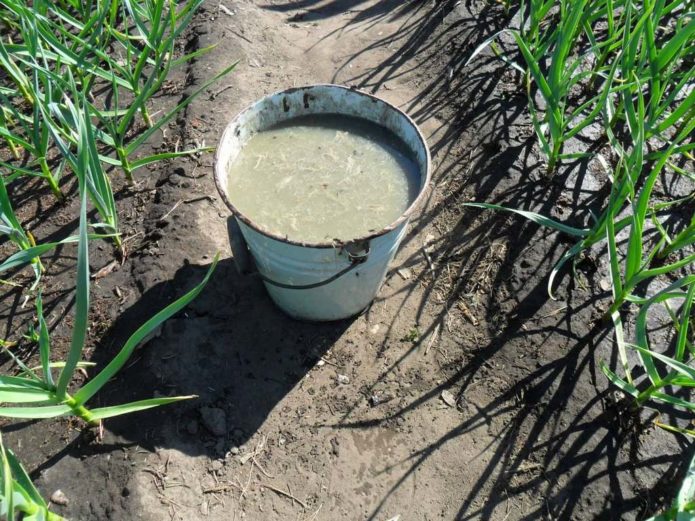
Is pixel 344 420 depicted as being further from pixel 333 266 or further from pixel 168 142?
pixel 168 142

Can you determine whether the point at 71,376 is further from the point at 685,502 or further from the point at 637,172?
the point at 637,172

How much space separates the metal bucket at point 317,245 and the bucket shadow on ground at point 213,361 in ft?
0.38

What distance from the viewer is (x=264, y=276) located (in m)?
1.75

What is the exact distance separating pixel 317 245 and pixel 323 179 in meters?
0.38

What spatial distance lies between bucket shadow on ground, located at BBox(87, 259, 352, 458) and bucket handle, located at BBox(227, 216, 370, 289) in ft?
0.84

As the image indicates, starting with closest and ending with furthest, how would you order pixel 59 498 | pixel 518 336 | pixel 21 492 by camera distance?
pixel 21 492, pixel 59 498, pixel 518 336

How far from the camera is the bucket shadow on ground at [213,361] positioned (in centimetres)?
175

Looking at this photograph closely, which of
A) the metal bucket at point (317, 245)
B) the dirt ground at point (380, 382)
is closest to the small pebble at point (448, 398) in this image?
the dirt ground at point (380, 382)

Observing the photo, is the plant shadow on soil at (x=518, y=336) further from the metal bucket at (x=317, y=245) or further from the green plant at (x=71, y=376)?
the green plant at (x=71, y=376)

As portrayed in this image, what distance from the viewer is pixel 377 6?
3510 millimetres

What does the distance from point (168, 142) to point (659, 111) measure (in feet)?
6.93

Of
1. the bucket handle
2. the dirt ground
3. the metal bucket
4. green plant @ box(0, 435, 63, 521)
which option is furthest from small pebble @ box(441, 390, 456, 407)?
green plant @ box(0, 435, 63, 521)

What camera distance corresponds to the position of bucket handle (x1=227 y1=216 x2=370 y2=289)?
1.48 m

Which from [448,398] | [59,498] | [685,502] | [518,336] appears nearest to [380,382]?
[448,398]
